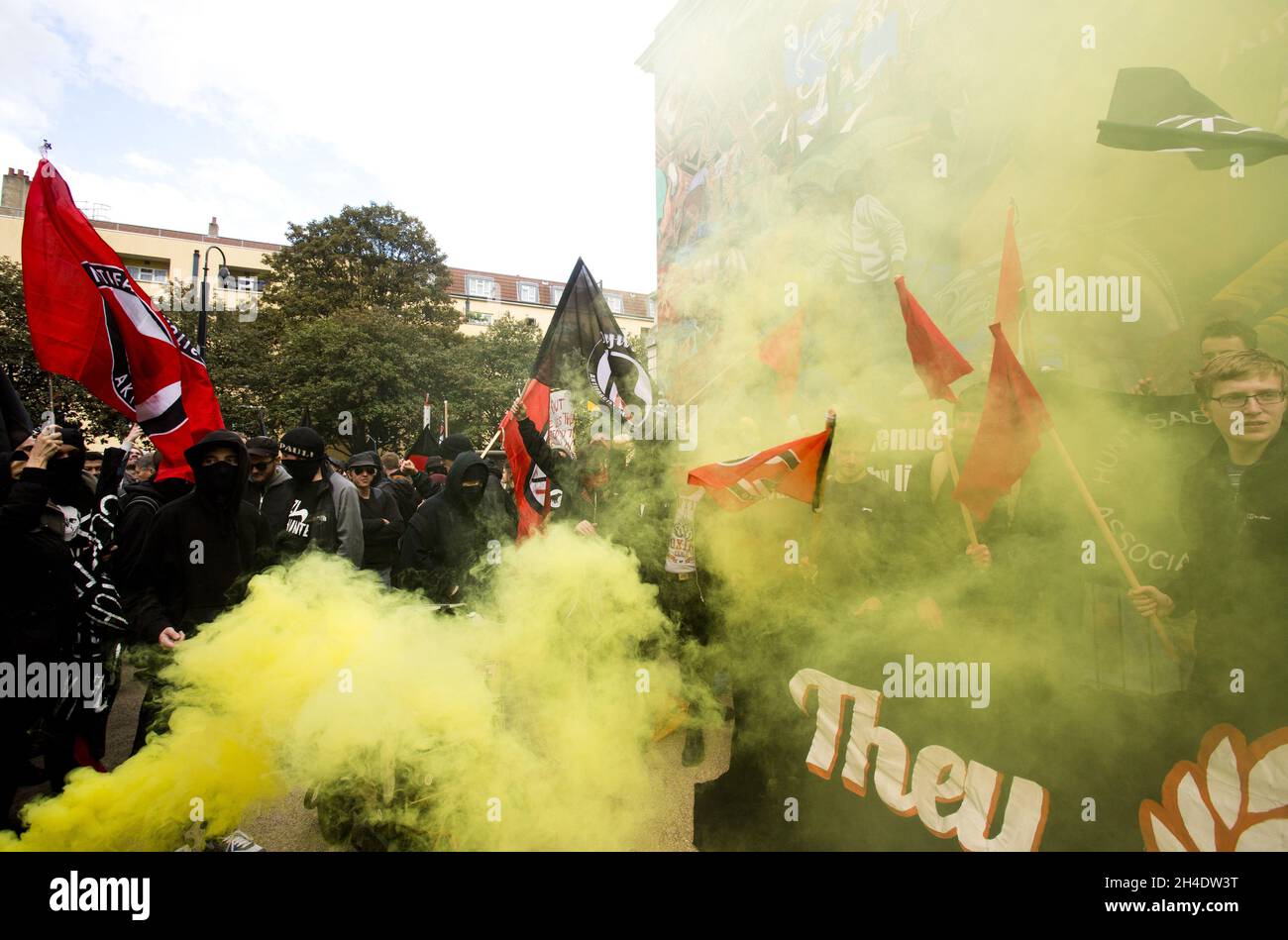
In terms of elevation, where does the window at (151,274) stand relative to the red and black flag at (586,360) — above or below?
above

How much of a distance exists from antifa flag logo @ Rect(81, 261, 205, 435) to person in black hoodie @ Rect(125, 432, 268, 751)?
0.91m

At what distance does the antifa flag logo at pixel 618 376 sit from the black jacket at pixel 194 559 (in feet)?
9.55

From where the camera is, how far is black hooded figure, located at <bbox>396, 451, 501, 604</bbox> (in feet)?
14.0

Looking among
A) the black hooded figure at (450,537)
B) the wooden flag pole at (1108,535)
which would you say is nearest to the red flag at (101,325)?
the black hooded figure at (450,537)

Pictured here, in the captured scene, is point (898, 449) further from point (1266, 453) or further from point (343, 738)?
point (343, 738)

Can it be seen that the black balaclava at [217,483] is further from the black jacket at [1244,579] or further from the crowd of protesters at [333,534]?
the black jacket at [1244,579]

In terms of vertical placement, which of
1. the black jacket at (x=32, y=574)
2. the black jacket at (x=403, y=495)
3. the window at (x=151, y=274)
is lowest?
the black jacket at (x=32, y=574)

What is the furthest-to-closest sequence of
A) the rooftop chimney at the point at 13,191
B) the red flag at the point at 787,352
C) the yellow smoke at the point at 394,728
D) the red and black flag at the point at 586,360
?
the rooftop chimney at the point at 13,191 < the red and black flag at the point at 586,360 < the red flag at the point at 787,352 < the yellow smoke at the point at 394,728

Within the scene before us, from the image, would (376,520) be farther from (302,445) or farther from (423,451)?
(423,451)

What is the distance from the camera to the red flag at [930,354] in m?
3.07

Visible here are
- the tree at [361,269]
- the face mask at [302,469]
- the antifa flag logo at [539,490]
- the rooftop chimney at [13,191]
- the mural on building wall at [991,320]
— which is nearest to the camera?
the mural on building wall at [991,320]

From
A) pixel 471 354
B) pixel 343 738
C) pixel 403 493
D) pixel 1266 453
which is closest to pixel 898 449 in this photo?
pixel 1266 453

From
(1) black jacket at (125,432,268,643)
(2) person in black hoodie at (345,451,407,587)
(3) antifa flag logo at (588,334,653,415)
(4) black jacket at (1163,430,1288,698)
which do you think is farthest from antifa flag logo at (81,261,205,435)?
(4) black jacket at (1163,430,1288,698)

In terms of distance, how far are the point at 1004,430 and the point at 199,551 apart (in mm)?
3773
